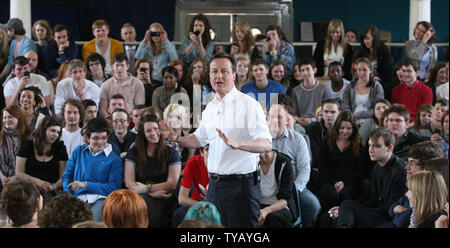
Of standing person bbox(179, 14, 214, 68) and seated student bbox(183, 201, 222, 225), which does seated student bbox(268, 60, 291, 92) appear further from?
seated student bbox(183, 201, 222, 225)

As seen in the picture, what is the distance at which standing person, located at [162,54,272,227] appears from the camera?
10.6 feet

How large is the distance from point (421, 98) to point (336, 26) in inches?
50.6

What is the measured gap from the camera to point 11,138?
511cm

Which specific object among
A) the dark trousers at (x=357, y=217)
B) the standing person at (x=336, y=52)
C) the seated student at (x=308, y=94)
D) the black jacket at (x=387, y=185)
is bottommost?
the dark trousers at (x=357, y=217)

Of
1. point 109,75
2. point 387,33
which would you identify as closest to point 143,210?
point 109,75

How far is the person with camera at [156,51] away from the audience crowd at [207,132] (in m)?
0.01

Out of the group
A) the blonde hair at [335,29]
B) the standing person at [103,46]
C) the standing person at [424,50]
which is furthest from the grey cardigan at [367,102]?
the standing person at [103,46]

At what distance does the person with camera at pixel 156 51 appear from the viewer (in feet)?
22.0

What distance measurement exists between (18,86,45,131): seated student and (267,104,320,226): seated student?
216 centimetres

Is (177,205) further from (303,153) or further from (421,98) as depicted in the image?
(421,98)

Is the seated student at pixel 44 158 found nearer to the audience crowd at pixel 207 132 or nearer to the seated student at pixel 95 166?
the audience crowd at pixel 207 132

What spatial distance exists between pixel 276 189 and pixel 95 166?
54.3 inches

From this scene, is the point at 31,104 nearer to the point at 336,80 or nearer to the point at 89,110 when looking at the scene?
the point at 89,110

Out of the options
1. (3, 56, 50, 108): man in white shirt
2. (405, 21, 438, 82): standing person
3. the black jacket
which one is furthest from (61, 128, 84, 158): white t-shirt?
(405, 21, 438, 82): standing person
